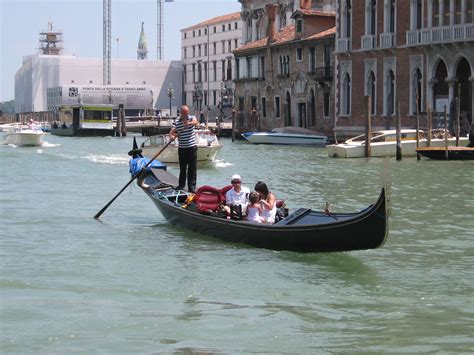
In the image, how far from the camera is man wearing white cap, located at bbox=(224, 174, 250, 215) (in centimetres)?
938

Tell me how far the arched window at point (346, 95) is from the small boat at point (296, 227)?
22150 millimetres

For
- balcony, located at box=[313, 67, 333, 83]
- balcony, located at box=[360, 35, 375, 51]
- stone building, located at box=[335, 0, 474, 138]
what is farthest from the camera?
balcony, located at box=[313, 67, 333, 83]

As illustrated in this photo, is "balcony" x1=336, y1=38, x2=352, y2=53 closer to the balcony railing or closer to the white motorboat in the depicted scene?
the balcony railing

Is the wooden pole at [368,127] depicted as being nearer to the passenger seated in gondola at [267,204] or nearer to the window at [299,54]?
the window at [299,54]

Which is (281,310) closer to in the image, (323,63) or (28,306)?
(28,306)

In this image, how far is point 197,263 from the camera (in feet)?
28.2

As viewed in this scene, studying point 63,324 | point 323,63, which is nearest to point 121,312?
point 63,324

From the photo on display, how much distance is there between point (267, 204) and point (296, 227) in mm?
534

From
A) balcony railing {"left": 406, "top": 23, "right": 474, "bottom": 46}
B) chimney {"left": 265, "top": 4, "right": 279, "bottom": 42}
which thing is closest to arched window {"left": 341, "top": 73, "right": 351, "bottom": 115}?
balcony railing {"left": 406, "top": 23, "right": 474, "bottom": 46}

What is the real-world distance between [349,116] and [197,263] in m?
23.9

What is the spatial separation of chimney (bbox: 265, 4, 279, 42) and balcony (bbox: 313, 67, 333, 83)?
524 centimetres

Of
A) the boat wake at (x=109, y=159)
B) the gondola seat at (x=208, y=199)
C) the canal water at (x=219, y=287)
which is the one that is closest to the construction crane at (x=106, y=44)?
the boat wake at (x=109, y=159)

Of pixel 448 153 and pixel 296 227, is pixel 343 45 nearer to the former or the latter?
pixel 448 153

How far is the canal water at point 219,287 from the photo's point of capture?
19.8 feet
